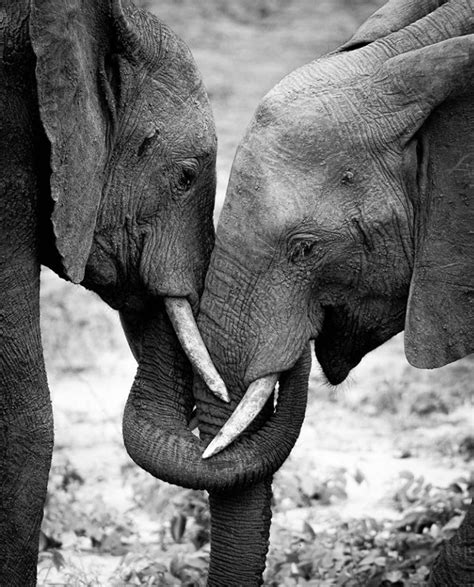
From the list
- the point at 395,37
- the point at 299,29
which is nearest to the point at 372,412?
the point at 395,37

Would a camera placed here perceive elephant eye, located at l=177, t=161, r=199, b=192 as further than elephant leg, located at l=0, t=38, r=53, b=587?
Yes

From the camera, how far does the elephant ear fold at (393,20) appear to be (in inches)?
183

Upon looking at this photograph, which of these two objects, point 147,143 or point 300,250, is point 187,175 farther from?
point 300,250

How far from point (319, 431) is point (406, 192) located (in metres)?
2.98

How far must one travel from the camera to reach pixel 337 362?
4789 millimetres

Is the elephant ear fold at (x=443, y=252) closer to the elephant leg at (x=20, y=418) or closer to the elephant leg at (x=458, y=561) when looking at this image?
the elephant leg at (x=458, y=561)

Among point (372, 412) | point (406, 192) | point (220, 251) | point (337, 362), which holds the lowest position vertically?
point (372, 412)

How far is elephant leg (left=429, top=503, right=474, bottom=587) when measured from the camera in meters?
4.39

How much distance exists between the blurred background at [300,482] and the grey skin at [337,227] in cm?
78

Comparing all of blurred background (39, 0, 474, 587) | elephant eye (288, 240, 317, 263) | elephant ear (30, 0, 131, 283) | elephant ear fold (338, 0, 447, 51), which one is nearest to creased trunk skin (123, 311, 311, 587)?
elephant eye (288, 240, 317, 263)

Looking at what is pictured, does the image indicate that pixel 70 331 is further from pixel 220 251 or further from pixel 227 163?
pixel 220 251

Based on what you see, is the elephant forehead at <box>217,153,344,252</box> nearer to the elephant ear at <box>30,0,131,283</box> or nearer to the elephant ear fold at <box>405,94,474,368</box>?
the elephant ear fold at <box>405,94,474,368</box>

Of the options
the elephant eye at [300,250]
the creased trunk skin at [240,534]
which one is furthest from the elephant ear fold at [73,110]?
the creased trunk skin at [240,534]

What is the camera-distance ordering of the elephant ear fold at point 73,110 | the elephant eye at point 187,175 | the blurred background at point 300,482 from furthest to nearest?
the blurred background at point 300,482 < the elephant eye at point 187,175 < the elephant ear fold at point 73,110
